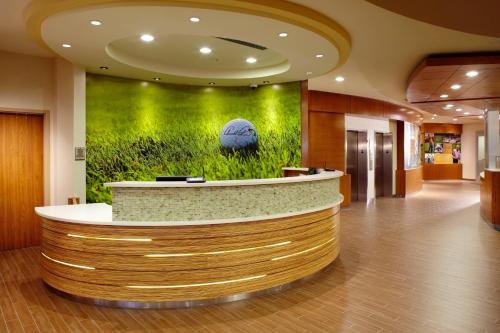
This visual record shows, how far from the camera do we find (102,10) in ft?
14.1

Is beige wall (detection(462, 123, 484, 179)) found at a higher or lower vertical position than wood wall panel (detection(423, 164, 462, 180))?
higher

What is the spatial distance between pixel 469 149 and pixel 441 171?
6.50ft

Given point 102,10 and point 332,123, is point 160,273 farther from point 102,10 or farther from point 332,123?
point 332,123

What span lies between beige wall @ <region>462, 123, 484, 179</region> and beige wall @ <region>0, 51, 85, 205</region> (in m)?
21.5

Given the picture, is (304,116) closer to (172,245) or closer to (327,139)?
(327,139)

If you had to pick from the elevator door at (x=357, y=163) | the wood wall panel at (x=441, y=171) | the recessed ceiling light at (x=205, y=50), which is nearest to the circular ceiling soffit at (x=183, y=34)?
the recessed ceiling light at (x=205, y=50)

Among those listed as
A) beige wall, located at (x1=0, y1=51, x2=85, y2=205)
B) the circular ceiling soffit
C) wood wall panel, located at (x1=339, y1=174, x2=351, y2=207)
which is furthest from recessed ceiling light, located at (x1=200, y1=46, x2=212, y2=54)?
wood wall panel, located at (x1=339, y1=174, x2=351, y2=207)

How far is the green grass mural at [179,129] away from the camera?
7473 mm

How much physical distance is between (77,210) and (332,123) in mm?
8160

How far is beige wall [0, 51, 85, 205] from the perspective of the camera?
21.6 feet

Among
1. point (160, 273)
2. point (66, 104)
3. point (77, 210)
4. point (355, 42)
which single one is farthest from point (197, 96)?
point (160, 273)

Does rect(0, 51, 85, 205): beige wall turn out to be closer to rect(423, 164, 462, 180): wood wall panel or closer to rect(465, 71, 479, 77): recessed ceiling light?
rect(465, 71, 479, 77): recessed ceiling light

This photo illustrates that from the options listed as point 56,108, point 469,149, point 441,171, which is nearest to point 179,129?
point 56,108

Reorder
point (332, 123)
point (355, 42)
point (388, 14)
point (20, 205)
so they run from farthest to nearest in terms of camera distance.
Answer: point (332, 123)
point (20, 205)
point (355, 42)
point (388, 14)
